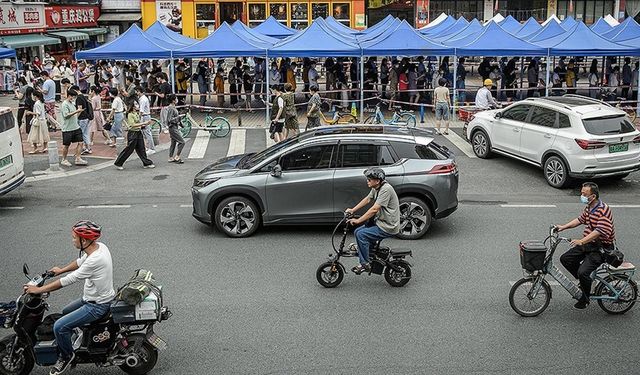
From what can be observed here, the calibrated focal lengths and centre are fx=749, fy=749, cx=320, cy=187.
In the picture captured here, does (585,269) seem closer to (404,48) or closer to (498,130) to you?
(498,130)

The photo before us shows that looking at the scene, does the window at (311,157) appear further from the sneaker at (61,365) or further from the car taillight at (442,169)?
the sneaker at (61,365)

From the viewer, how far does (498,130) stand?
16.2 metres

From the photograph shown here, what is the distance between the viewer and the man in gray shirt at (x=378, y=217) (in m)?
8.57

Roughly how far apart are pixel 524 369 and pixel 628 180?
31.2 ft

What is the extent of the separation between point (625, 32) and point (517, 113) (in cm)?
1459

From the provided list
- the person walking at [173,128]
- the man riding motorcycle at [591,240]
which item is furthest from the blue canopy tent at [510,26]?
the man riding motorcycle at [591,240]

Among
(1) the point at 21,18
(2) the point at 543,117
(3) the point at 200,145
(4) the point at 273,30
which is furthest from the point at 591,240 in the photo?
(1) the point at 21,18

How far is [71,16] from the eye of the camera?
43.2 m

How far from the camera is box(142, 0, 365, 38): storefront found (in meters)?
46.5

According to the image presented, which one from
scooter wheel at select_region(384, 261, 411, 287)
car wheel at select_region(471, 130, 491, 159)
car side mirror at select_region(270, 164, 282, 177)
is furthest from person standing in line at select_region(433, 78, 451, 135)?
scooter wheel at select_region(384, 261, 411, 287)

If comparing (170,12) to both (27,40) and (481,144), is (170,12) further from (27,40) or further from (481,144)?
(481,144)

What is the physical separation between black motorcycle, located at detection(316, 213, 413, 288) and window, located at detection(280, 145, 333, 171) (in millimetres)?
2331

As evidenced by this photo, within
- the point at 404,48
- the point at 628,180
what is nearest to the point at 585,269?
the point at 628,180

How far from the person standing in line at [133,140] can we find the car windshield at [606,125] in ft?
29.3
